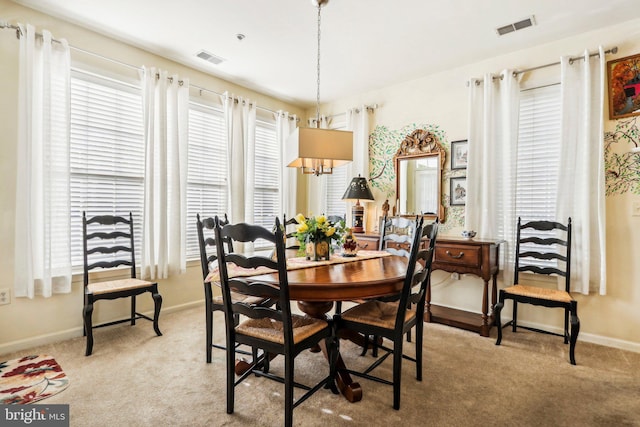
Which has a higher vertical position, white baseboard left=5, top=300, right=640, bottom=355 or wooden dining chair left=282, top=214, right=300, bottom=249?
wooden dining chair left=282, top=214, right=300, bottom=249

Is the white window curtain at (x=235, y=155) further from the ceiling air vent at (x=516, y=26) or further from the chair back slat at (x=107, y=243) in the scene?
the ceiling air vent at (x=516, y=26)

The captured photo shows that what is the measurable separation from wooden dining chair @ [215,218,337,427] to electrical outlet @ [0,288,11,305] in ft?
6.62

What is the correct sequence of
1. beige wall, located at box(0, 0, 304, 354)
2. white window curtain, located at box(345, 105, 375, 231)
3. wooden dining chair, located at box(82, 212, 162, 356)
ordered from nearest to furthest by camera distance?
beige wall, located at box(0, 0, 304, 354) → wooden dining chair, located at box(82, 212, 162, 356) → white window curtain, located at box(345, 105, 375, 231)

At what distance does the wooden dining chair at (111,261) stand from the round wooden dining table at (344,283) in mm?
1555

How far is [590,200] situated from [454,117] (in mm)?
1501

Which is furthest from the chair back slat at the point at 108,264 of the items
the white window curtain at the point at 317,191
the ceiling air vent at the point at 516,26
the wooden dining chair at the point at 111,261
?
the ceiling air vent at the point at 516,26

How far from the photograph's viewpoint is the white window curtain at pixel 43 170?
2.67 metres

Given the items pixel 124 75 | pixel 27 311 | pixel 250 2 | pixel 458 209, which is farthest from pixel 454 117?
pixel 27 311

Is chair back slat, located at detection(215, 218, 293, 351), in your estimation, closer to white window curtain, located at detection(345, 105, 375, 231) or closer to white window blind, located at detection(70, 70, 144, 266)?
white window blind, located at detection(70, 70, 144, 266)

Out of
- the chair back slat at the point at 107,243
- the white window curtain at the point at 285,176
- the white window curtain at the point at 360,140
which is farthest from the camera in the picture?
the white window curtain at the point at 285,176

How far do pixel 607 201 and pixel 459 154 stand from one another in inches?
52.2

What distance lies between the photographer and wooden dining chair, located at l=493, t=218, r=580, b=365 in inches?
107

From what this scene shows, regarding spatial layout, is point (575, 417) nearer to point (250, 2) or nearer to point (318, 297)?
point (318, 297)

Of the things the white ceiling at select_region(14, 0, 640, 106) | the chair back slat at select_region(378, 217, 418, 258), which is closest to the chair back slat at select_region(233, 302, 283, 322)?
the chair back slat at select_region(378, 217, 418, 258)
